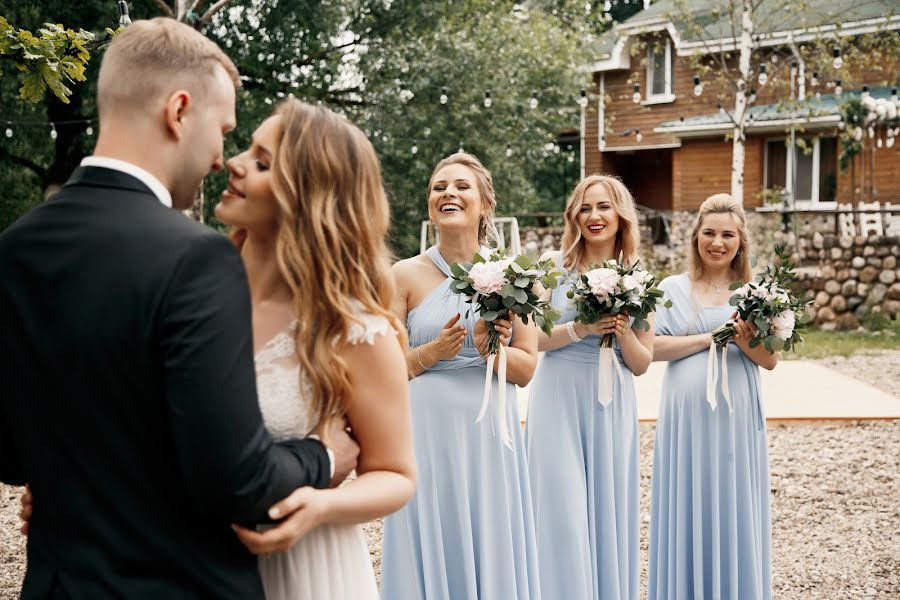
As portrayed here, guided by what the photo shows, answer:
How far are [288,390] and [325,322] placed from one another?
0.19 meters

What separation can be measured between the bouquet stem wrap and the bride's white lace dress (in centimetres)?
304

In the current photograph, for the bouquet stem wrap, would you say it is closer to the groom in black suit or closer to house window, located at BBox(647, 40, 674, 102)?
the groom in black suit

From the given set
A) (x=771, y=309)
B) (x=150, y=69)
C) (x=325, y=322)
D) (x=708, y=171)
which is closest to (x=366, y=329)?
(x=325, y=322)

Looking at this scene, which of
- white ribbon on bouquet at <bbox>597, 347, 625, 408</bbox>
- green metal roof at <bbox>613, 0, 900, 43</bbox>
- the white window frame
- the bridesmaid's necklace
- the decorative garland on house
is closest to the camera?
white ribbon on bouquet at <bbox>597, 347, 625, 408</bbox>

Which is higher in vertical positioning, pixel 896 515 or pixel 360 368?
pixel 360 368

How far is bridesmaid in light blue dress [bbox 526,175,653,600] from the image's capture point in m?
5.14

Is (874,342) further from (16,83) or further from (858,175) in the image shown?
(16,83)

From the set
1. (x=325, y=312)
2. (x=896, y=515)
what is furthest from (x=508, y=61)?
(x=325, y=312)

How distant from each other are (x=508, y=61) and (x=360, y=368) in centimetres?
2125

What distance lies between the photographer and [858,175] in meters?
26.9

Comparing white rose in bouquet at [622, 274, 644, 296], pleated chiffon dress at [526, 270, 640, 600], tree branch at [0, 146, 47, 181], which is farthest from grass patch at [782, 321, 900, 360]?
tree branch at [0, 146, 47, 181]

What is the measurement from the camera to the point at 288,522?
1.98 m

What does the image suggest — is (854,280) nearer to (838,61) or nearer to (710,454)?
(838,61)

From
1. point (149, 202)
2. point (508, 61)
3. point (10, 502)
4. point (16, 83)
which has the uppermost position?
point (508, 61)
